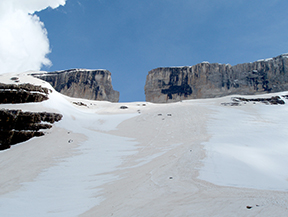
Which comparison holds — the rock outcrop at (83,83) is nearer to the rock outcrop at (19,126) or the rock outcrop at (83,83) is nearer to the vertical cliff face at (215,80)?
the vertical cliff face at (215,80)

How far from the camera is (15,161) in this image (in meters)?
11.5

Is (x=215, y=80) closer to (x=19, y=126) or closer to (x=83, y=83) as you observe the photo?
(x=83, y=83)

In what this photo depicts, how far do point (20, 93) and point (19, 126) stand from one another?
4228 mm

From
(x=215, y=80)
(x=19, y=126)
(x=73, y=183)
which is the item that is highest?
(x=215, y=80)

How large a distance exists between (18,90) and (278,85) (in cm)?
7030

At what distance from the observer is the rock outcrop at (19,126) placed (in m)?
15.0

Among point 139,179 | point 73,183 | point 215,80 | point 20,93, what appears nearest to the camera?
point 139,179

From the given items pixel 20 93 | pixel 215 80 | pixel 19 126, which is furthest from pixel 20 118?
pixel 215 80

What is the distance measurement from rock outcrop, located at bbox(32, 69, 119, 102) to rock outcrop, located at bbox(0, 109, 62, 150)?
177 feet

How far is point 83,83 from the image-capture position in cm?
7069

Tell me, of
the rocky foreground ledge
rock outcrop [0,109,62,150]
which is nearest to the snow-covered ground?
rock outcrop [0,109,62,150]

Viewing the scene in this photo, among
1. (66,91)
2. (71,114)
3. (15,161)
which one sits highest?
(66,91)

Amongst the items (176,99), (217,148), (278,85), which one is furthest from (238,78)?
(217,148)

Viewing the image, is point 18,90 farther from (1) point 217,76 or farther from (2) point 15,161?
(1) point 217,76
